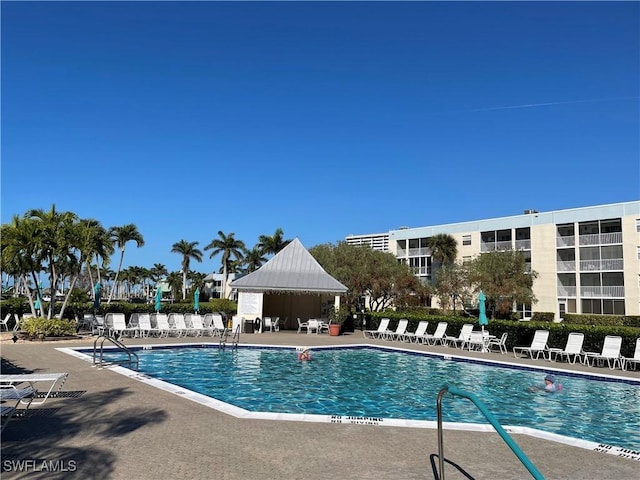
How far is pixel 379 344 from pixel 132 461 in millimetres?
16099

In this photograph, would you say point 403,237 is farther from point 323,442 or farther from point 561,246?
point 323,442

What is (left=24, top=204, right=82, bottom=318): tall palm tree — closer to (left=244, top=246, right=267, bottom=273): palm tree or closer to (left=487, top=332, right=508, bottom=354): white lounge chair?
(left=487, top=332, right=508, bottom=354): white lounge chair

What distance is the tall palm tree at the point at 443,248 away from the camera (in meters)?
48.1

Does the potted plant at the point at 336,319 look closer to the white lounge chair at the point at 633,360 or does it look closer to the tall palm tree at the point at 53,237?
the tall palm tree at the point at 53,237

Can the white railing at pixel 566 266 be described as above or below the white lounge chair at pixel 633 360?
above

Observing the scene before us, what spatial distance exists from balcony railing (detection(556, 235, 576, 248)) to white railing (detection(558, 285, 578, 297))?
3410mm

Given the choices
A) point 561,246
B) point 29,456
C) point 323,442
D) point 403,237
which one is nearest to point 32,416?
point 29,456

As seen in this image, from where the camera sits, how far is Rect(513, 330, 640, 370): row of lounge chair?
15.1m

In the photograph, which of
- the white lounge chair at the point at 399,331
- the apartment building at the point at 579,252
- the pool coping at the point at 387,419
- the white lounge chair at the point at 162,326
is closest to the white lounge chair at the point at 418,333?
the white lounge chair at the point at 399,331

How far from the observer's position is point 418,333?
71.4ft

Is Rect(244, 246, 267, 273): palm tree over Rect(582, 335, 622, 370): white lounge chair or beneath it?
over

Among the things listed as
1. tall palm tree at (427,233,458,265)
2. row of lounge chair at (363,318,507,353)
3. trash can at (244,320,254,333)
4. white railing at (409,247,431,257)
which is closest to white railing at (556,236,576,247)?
tall palm tree at (427,233,458,265)

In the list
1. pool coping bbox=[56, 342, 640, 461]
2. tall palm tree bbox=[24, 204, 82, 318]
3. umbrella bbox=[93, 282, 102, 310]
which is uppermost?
tall palm tree bbox=[24, 204, 82, 318]

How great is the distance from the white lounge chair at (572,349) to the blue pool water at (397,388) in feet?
7.03
